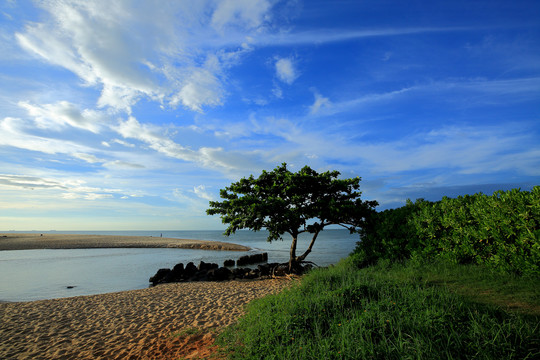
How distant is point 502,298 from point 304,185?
30.1 ft

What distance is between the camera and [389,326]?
14.9 ft

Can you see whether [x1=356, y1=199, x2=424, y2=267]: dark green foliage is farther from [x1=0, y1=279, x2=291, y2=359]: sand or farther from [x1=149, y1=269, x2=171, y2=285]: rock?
[x1=149, y1=269, x2=171, y2=285]: rock

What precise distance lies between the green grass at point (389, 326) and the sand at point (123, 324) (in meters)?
1.35

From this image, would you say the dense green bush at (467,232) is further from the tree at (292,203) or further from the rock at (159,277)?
the rock at (159,277)

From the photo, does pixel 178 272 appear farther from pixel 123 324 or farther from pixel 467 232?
pixel 467 232

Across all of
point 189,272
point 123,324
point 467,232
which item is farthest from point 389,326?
point 189,272

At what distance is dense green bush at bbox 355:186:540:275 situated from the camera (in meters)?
7.02

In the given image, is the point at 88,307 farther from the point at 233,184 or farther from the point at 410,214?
the point at 410,214

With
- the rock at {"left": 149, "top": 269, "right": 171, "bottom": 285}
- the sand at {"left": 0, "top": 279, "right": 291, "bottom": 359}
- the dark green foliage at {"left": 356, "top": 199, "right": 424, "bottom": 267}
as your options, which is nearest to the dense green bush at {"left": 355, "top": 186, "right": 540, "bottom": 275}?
the dark green foliage at {"left": 356, "top": 199, "right": 424, "bottom": 267}

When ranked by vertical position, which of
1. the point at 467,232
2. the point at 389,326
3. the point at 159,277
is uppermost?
the point at 467,232

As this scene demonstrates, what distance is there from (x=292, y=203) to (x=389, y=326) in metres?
9.85

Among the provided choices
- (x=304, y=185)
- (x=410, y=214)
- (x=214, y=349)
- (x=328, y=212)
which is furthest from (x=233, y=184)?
(x=214, y=349)

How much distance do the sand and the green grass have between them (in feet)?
4.42

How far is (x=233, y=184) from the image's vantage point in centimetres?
1555
